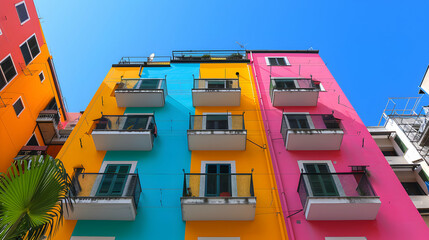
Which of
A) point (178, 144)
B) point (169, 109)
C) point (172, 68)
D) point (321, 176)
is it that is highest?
point (172, 68)

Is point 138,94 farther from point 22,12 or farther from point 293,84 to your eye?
point 22,12

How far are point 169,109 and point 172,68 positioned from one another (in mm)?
4600

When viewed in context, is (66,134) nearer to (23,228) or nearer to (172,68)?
(172,68)

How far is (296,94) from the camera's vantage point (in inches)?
579

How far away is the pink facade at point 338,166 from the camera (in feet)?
31.9

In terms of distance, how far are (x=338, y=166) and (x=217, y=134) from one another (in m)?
5.19

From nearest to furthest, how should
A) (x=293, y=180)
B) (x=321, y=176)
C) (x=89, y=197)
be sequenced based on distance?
(x=89, y=197), (x=321, y=176), (x=293, y=180)

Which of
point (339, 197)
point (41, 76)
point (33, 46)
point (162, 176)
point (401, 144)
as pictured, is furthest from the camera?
point (401, 144)

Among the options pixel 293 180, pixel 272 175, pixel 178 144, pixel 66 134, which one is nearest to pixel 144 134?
pixel 178 144

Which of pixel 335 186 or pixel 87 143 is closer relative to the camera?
pixel 335 186

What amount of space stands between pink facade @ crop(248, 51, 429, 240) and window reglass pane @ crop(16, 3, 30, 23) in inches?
580

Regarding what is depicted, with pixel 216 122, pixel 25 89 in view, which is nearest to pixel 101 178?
pixel 216 122

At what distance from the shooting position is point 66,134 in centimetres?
1847

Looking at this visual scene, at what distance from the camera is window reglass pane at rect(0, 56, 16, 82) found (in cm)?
1553
